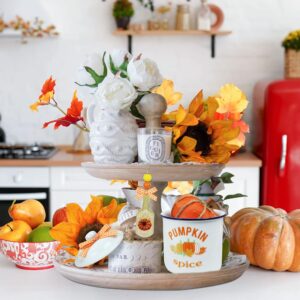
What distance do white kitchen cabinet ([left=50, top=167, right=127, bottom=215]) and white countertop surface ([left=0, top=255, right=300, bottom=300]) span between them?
7.10 ft

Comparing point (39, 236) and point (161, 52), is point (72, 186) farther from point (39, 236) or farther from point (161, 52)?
point (39, 236)

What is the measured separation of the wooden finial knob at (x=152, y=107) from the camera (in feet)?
4.75

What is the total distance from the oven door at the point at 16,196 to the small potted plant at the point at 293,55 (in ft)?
5.30

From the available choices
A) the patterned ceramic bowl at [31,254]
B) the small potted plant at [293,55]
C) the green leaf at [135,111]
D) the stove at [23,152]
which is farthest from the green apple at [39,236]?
the small potted plant at [293,55]

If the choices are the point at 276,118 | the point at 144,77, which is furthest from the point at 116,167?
the point at 276,118

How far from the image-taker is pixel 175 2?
4.30 meters

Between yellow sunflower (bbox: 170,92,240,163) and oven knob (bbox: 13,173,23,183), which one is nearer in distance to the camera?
yellow sunflower (bbox: 170,92,240,163)

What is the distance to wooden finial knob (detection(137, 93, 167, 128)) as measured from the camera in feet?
4.75

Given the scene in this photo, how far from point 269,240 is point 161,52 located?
288cm

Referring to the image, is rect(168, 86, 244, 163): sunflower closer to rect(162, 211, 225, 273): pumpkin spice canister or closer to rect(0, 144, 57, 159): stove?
rect(162, 211, 225, 273): pumpkin spice canister

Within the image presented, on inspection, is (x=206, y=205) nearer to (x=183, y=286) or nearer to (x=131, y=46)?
(x=183, y=286)

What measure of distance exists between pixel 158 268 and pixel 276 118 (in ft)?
7.71

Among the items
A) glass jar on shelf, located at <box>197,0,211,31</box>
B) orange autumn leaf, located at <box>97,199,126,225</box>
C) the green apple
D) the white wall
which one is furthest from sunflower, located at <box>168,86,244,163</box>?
the white wall

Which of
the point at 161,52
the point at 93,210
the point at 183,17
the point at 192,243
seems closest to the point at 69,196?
the point at 161,52
